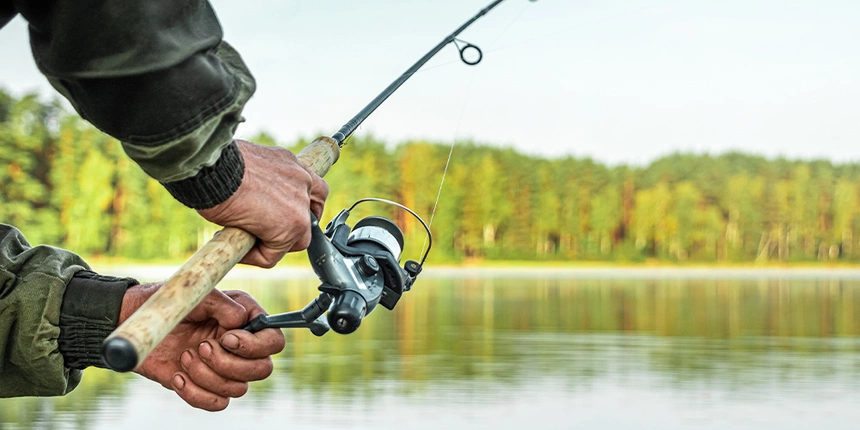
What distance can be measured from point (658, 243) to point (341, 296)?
2501 inches

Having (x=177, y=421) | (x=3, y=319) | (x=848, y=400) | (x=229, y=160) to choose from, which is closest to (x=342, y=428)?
(x=177, y=421)

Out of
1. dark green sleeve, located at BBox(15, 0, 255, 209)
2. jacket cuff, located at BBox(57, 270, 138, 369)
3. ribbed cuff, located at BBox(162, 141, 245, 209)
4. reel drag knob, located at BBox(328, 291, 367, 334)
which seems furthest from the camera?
jacket cuff, located at BBox(57, 270, 138, 369)

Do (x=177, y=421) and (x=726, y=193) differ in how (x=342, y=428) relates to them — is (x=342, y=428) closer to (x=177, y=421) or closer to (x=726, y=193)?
(x=177, y=421)

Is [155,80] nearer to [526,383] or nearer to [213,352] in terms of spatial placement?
[213,352]

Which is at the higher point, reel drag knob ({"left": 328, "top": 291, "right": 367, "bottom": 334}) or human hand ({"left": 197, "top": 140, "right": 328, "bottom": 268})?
human hand ({"left": 197, "top": 140, "right": 328, "bottom": 268})

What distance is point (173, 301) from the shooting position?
151 centimetres

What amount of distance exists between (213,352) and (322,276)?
0.25 meters

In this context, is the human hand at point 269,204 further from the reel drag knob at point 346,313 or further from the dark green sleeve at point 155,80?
the reel drag knob at point 346,313

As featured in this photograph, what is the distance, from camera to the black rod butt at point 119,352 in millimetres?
1310

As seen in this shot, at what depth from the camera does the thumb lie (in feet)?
6.64

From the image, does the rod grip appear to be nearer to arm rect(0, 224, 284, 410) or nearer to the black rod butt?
the black rod butt

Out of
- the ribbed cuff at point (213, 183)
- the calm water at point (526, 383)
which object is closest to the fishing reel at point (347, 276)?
the ribbed cuff at point (213, 183)

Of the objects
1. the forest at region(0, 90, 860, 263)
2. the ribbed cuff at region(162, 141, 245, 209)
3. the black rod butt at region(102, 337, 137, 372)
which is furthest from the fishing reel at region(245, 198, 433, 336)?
the forest at region(0, 90, 860, 263)

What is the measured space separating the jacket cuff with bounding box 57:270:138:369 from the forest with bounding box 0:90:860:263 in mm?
39527
